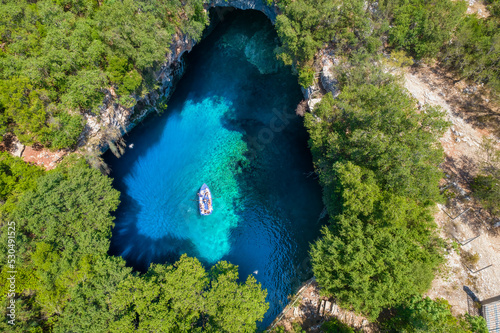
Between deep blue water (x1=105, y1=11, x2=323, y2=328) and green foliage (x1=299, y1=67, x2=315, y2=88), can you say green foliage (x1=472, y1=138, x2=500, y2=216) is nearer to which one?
deep blue water (x1=105, y1=11, x2=323, y2=328)

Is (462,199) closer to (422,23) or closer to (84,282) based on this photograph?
(422,23)

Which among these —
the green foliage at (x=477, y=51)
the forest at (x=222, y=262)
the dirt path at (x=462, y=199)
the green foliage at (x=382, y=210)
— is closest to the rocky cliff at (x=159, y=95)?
the forest at (x=222, y=262)

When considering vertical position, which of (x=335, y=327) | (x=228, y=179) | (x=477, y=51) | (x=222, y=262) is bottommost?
(x=228, y=179)

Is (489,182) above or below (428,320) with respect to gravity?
above

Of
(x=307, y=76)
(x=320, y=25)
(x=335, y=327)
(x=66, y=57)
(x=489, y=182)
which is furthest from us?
(x=307, y=76)

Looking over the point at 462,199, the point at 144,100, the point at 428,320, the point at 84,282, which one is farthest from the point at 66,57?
the point at 462,199

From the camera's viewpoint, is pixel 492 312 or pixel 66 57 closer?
pixel 492 312

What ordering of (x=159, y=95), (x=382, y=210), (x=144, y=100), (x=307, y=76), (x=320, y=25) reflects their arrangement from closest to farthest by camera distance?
(x=382, y=210) → (x=320, y=25) → (x=307, y=76) → (x=144, y=100) → (x=159, y=95)

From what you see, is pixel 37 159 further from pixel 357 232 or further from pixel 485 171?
pixel 485 171
